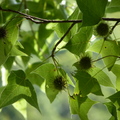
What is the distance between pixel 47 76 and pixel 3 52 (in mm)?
139

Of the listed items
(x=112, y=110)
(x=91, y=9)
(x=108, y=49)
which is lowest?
(x=112, y=110)

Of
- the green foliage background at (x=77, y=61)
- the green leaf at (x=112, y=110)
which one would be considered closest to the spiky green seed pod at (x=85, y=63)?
the green foliage background at (x=77, y=61)

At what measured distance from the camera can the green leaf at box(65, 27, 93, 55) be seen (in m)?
0.68

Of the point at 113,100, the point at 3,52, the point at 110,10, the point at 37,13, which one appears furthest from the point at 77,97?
the point at 37,13

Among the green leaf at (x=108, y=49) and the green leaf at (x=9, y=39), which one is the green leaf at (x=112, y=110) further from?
the green leaf at (x=9, y=39)

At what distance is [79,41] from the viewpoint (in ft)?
2.24

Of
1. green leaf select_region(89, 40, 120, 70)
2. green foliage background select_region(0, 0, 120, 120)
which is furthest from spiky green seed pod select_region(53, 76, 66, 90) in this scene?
green leaf select_region(89, 40, 120, 70)

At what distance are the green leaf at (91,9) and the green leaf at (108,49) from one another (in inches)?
4.8

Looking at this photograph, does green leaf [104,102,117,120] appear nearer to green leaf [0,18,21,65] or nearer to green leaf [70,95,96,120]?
green leaf [70,95,96,120]

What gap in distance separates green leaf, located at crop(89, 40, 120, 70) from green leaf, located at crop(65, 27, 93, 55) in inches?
2.0

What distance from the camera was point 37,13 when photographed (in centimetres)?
107

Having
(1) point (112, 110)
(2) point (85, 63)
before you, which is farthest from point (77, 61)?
(1) point (112, 110)

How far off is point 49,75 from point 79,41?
14cm

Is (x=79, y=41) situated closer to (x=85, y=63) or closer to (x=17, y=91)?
(x=85, y=63)
